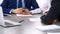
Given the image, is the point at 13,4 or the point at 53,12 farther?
the point at 13,4

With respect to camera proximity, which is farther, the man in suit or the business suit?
the business suit

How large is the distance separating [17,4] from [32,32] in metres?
1.51

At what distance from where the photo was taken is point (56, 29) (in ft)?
3.26

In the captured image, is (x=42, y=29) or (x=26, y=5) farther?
(x=26, y=5)

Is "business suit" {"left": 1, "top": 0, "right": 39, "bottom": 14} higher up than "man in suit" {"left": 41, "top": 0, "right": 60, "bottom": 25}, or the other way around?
"business suit" {"left": 1, "top": 0, "right": 39, "bottom": 14}

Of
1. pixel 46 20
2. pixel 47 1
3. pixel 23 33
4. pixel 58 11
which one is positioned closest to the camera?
pixel 23 33

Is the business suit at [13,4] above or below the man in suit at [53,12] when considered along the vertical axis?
above

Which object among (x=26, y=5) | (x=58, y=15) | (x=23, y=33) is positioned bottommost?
(x=23, y=33)

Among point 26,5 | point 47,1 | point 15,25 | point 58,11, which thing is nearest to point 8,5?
point 26,5

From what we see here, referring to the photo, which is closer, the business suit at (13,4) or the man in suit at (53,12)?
the man in suit at (53,12)

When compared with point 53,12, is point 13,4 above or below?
above

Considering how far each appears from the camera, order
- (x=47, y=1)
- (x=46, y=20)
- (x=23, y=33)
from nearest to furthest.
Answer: (x=23, y=33) → (x=46, y=20) → (x=47, y=1)

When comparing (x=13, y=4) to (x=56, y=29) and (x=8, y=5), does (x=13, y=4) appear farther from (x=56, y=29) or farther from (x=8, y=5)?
(x=56, y=29)

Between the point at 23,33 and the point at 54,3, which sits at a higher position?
the point at 54,3
